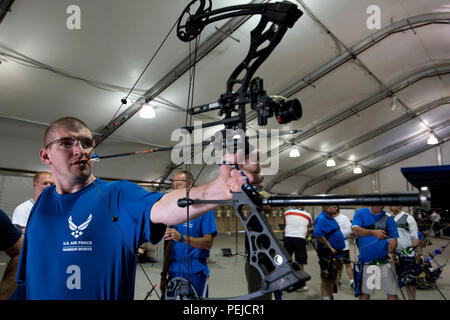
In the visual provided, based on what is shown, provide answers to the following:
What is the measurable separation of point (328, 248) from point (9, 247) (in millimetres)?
3357

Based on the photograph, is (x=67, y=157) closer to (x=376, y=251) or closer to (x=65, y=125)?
(x=65, y=125)

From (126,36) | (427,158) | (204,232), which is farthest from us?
(427,158)

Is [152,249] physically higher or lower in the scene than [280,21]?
lower

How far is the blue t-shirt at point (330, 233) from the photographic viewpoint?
140 inches

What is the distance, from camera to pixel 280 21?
1.06 metres

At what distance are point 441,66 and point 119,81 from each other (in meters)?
7.89

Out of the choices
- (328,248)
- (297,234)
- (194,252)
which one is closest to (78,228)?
(194,252)

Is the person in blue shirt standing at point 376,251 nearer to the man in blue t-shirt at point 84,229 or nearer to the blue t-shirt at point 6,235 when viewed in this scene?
the man in blue t-shirt at point 84,229

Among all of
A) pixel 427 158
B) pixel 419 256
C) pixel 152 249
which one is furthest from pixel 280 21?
pixel 427 158

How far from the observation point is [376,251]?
9.44 ft

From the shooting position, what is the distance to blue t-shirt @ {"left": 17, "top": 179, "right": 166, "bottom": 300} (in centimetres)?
99

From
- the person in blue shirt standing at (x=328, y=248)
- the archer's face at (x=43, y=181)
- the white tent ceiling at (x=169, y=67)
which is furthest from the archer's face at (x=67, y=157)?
the person in blue shirt standing at (x=328, y=248)

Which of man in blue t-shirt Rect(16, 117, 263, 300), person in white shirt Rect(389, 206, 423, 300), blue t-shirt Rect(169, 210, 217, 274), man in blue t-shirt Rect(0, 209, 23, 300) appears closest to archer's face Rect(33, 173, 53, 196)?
man in blue t-shirt Rect(0, 209, 23, 300)

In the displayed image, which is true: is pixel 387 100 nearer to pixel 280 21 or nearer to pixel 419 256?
pixel 419 256
